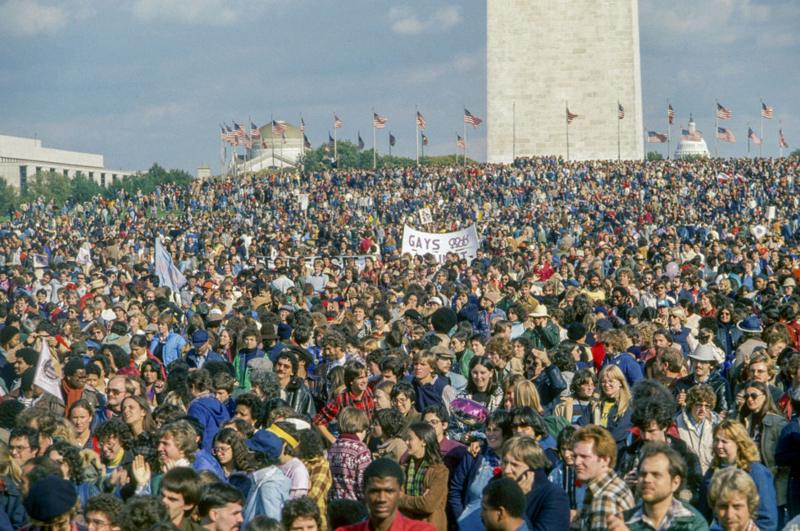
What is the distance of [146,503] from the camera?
6195 millimetres

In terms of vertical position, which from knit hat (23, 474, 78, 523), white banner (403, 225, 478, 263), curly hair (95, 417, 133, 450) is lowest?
knit hat (23, 474, 78, 523)

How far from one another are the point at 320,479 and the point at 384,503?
1819mm

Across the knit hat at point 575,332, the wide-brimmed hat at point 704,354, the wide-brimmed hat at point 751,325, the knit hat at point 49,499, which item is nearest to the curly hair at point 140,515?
the knit hat at point 49,499

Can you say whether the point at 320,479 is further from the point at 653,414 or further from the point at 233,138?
the point at 233,138

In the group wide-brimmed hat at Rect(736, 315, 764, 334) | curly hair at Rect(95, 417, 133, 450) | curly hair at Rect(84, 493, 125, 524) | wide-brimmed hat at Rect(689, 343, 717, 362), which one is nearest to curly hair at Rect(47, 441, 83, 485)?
curly hair at Rect(95, 417, 133, 450)

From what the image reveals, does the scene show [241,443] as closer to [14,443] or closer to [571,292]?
[14,443]

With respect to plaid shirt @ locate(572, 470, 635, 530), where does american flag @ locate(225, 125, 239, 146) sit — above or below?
above

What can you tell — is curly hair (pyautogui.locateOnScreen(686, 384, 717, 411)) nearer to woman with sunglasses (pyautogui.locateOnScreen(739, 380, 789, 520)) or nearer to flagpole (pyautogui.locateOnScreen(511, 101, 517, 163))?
woman with sunglasses (pyautogui.locateOnScreen(739, 380, 789, 520))

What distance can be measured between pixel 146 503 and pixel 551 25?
59.4 metres

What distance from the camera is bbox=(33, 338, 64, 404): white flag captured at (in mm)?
11055

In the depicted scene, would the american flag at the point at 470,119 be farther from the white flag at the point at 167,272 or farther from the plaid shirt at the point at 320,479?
the plaid shirt at the point at 320,479

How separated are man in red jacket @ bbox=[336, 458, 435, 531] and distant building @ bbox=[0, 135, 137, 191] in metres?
109

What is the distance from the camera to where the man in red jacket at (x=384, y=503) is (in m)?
5.82

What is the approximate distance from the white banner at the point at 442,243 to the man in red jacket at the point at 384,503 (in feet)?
60.3
